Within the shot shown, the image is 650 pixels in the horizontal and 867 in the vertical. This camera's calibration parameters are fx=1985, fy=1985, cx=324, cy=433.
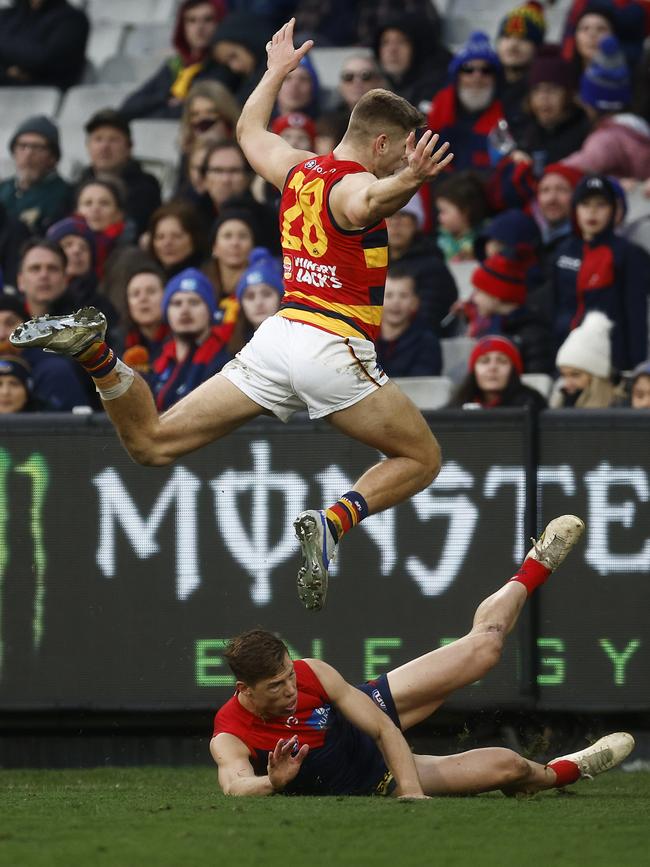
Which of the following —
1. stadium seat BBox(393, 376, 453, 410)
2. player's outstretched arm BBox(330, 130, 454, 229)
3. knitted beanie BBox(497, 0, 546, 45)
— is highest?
knitted beanie BBox(497, 0, 546, 45)

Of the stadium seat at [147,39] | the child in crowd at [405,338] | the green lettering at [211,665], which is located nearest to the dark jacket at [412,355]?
the child in crowd at [405,338]

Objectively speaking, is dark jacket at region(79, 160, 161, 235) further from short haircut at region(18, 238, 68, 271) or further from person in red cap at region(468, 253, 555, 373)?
person in red cap at region(468, 253, 555, 373)

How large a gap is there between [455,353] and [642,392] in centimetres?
185

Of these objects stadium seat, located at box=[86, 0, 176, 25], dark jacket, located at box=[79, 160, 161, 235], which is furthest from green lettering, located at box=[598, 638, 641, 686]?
stadium seat, located at box=[86, 0, 176, 25]

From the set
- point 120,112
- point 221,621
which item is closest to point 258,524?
point 221,621

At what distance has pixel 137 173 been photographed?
48.2ft

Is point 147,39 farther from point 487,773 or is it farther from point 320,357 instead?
point 487,773

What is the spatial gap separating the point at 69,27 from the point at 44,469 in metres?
7.42

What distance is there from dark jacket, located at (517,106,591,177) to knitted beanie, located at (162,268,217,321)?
299 centimetres

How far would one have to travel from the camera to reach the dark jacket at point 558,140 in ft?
45.0

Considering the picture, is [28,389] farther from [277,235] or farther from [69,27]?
[69,27]

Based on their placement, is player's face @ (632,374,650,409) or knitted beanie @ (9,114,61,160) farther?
knitted beanie @ (9,114,61,160)

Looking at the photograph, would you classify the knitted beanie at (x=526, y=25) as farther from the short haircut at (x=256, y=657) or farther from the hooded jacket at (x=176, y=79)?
the short haircut at (x=256, y=657)

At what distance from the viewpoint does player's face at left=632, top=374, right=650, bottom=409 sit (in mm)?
10727
